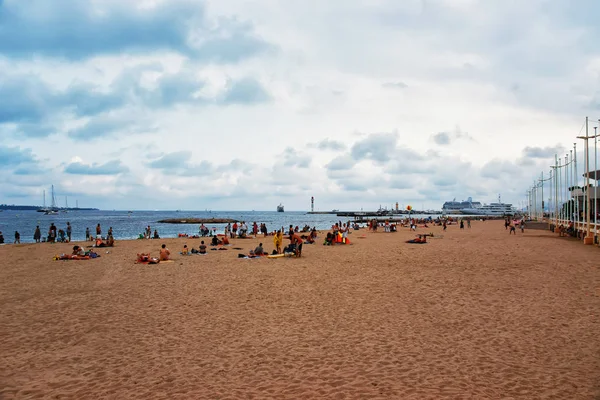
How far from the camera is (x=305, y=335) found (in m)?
8.31

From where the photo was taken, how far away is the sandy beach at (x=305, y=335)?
233 inches

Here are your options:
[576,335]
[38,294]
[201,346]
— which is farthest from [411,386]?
[38,294]

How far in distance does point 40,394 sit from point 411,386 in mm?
4914

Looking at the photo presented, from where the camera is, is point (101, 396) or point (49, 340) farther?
point (49, 340)

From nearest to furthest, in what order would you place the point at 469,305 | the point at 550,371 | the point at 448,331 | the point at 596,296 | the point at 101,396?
the point at 101,396, the point at 550,371, the point at 448,331, the point at 469,305, the point at 596,296

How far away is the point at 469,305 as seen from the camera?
420 inches

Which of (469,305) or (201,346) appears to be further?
(469,305)

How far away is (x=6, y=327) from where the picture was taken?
9.13 m

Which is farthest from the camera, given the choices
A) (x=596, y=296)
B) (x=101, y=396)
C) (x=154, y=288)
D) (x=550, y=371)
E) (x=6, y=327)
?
(x=154, y=288)

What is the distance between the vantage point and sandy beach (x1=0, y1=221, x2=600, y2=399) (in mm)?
5918

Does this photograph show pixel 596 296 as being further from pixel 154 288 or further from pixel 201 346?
pixel 154 288

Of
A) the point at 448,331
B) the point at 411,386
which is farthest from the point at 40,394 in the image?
the point at 448,331

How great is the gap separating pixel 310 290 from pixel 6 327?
24.6 feet

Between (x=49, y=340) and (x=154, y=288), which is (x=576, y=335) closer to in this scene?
(x=49, y=340)
